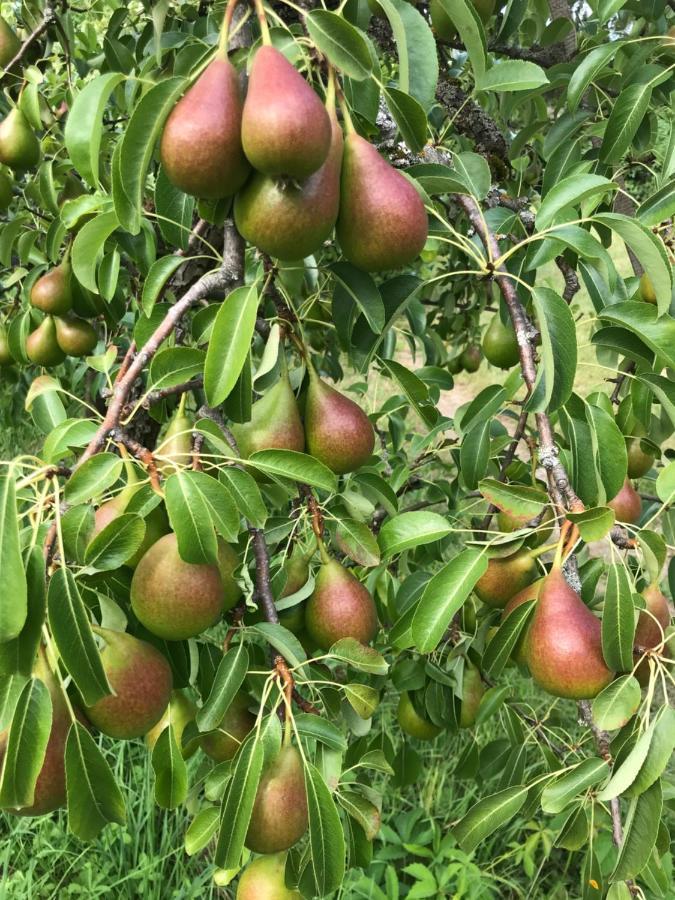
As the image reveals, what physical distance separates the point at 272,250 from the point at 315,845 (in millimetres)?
585

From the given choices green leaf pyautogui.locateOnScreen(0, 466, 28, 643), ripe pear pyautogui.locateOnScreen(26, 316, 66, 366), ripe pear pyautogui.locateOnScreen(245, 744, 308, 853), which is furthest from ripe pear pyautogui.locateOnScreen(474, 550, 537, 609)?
ripe pear pyautogui.locateOnScreen(26, 316, 66, 366)

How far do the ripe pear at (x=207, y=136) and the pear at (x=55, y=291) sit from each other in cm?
96

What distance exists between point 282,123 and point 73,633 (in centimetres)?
46

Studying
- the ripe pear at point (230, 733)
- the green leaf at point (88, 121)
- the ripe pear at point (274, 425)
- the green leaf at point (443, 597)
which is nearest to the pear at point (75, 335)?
the ripe pear at point (274, 425)

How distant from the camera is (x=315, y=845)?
73 cm

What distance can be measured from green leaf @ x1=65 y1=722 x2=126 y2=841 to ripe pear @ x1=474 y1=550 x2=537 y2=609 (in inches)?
21.0

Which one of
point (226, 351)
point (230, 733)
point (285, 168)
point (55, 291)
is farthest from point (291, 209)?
point (55, 291)

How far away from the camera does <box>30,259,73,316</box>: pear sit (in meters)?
1.57

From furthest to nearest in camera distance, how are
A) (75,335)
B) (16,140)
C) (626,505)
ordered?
1. (75,335)
2. (16,140)
3. (626,505)

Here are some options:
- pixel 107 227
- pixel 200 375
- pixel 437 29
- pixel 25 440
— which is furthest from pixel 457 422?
pixel 25 440

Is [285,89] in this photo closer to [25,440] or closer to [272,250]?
[272,250]

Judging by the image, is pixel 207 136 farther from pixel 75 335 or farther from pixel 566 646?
pixel 75 335

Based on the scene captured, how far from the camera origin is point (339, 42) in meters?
0.69

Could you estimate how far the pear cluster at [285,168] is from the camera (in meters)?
0.64
